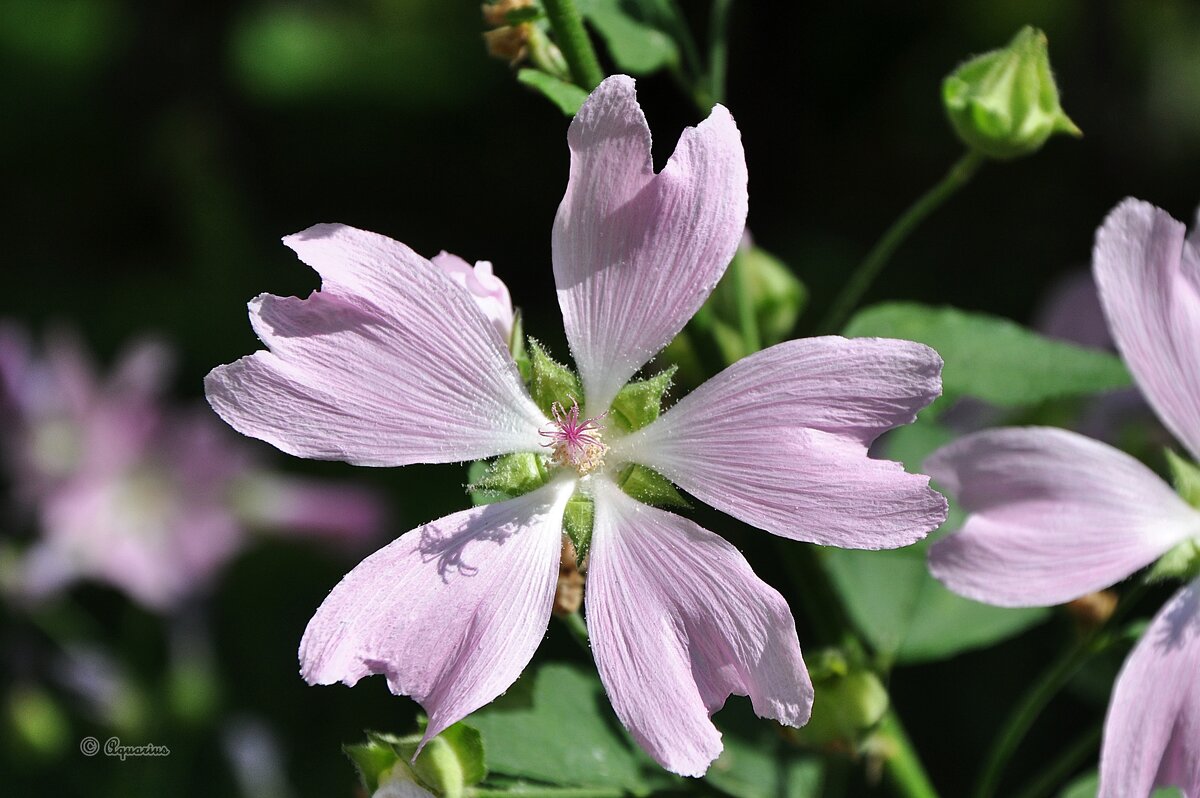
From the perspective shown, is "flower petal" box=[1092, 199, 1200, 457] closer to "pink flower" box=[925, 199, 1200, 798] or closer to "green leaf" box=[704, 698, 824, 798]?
"pink flower" box=[925, 199, 1200, 798]

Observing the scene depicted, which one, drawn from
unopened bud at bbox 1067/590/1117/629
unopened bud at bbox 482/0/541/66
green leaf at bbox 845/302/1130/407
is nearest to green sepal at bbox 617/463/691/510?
green leaf at bbox 845/302/1130/407

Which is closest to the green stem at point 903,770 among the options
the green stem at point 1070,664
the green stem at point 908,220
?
the green stem at point 1070,664

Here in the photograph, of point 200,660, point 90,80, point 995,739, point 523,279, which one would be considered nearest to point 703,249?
point 200,660

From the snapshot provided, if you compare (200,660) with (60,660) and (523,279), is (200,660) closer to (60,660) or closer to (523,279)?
(60,660)

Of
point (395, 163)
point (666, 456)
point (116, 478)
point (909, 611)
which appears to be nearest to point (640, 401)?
point (666, 456)

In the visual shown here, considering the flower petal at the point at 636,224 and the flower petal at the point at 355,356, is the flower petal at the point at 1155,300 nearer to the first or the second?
the flower petal at the point at 636,224

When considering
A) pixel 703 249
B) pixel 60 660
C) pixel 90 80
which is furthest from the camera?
pixel 90 80
